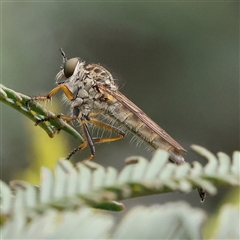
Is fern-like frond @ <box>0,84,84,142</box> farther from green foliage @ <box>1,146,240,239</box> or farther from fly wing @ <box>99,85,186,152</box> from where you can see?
fly wing @ <box>99,85,186,152</box>

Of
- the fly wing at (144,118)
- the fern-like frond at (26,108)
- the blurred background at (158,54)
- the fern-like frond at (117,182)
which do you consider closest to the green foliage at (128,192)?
the fern-like frond at (117,182)

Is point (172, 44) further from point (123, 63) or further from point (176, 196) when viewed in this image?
point (176, 196)

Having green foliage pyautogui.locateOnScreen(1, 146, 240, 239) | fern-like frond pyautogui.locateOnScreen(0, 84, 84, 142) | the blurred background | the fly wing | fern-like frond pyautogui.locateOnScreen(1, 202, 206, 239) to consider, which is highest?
the blurred background

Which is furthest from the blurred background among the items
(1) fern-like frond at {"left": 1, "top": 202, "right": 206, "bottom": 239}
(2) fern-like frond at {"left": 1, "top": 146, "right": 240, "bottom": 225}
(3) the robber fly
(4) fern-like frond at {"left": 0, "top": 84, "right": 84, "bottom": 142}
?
(1) fern-like frond at {"left": 1, "top": 202, "right": 206, "bottom": 239}

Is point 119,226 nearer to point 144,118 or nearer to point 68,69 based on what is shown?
point 144,118

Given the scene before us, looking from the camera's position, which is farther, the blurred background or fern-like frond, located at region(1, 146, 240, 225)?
the blurred background

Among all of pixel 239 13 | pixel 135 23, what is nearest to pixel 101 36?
pixel 135 23
